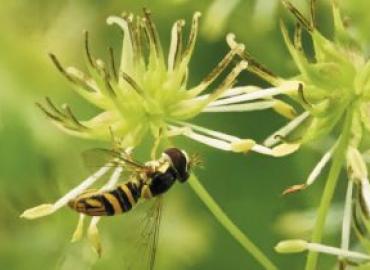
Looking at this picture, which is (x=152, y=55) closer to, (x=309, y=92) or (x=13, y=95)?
(x=309, y=92)

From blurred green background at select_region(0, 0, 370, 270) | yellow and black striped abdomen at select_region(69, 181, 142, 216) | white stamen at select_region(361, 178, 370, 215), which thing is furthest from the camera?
blurred green background at select_region(0, 0, 370, 270)

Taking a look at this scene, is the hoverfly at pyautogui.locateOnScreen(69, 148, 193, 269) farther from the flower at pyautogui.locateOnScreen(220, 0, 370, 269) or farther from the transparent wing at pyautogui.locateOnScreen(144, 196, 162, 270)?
the flower at pyautogui.locateOnScreen(220, 0, 370, 269)

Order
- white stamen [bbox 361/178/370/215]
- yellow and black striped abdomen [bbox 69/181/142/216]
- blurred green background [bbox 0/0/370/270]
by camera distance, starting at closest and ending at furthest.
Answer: white stamen [bbox 361/178/370/215] < yellow and black striped abdomen [bbox 69/181/142/216] < blurred green background [bbox 0/0/370/270]

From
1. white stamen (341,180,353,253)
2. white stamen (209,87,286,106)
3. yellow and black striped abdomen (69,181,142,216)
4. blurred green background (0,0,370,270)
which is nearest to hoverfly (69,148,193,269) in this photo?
yellow and black striped abdomen (69,181,142,216)

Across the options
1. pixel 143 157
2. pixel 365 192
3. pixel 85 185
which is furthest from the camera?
pixel 143 157

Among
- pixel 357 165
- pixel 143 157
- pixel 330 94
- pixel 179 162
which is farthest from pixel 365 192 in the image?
pixel 143 157

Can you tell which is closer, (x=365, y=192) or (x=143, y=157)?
(x=365, y=192)

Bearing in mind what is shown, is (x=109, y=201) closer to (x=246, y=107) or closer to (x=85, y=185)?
(x=85, y=185)
